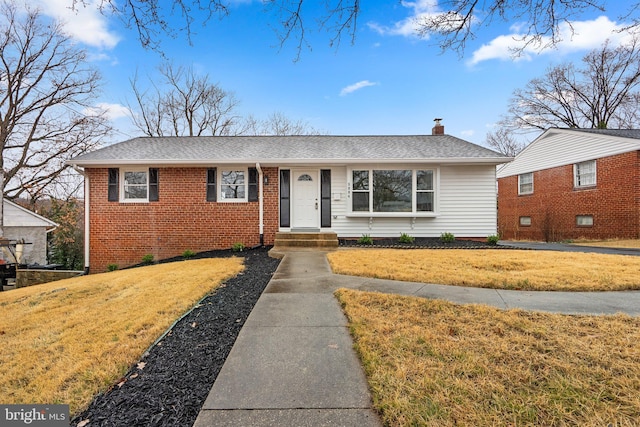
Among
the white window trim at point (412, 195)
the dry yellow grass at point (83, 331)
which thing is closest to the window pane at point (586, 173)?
the white window trim at point (412, 195)

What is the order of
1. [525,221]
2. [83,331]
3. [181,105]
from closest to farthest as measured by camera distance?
[83,331] < [525,221] < [181,105]

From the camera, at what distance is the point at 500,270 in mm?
5652

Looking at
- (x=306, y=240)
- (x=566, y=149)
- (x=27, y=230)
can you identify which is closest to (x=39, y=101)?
(x=27, y=230)

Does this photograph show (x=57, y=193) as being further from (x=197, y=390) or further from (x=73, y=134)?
(x=197, y=390)

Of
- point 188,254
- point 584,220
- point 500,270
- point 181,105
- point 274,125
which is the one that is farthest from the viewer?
point 274,125

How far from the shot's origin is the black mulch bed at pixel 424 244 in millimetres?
8930

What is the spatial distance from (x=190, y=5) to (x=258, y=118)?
2227 cm

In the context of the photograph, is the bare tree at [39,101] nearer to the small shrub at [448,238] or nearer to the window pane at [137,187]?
the window pane at [137,187]

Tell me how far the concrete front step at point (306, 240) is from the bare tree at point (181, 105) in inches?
701

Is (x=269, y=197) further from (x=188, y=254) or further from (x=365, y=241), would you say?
(x=365, y=241)

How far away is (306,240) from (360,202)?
2.37 m

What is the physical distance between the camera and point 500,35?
4.16 meters

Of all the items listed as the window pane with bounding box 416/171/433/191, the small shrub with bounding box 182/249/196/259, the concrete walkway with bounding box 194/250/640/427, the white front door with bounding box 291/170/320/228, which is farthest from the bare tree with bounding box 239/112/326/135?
the concrete walkway with bounding box 194/250/640/427

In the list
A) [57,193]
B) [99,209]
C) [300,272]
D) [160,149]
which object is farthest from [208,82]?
[300,272]
